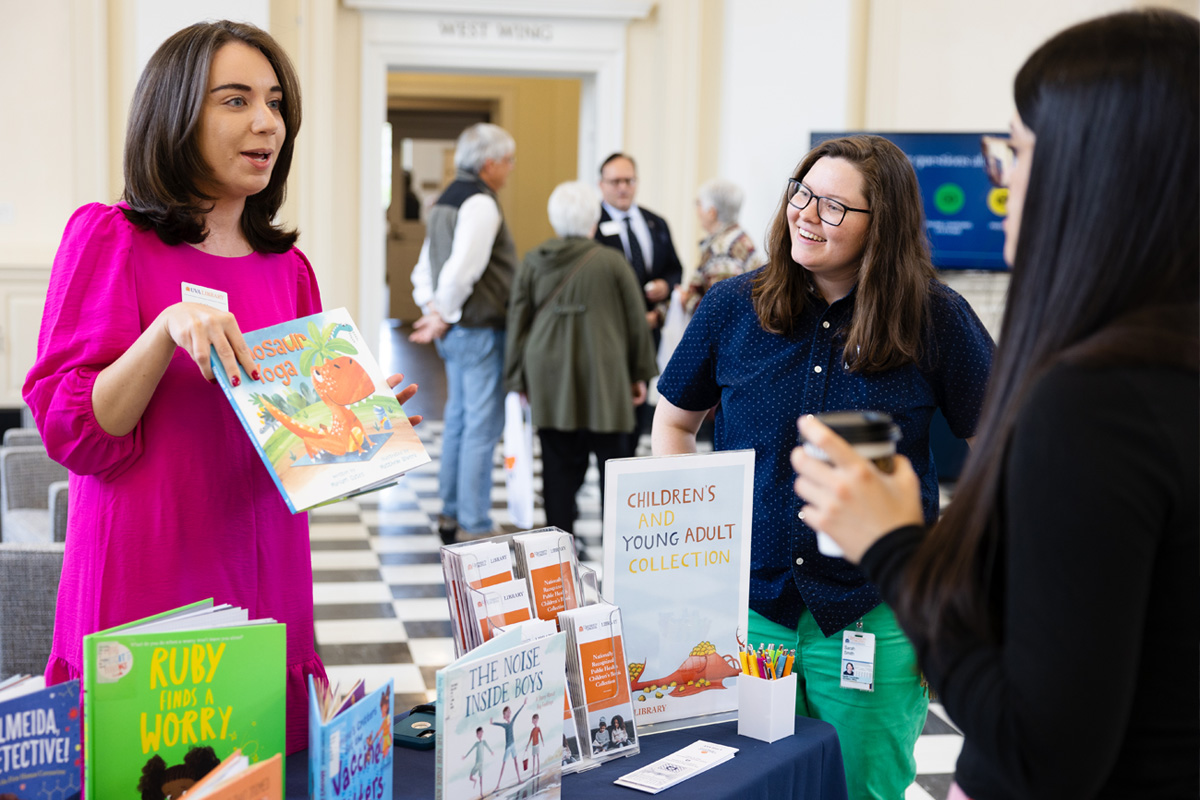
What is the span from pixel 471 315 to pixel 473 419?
0.49 m

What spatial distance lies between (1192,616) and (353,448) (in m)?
1.04

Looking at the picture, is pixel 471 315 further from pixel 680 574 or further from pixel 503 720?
pixel 503 720

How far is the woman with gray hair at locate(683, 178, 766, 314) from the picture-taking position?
5.65m

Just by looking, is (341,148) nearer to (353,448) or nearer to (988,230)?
(988,230)

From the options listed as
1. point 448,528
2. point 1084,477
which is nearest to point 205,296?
point 1084,477

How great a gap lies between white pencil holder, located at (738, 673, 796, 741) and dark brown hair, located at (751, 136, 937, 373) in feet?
1.84

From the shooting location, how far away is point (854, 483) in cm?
99

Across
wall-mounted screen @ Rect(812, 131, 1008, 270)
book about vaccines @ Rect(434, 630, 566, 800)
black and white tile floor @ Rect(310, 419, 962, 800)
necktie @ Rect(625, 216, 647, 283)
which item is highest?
wall-mounted screen @ Rect(812, 131, 1008, 270)

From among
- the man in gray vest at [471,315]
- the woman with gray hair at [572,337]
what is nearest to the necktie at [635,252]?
the man in gray vest at [471,315]

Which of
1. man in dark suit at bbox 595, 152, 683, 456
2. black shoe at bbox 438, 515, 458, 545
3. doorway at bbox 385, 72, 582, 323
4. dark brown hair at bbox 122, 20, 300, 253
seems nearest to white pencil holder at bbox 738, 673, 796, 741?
dark brown hair at bbox 122, 20, 300, 253

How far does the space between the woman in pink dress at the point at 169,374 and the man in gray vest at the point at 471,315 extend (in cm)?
338

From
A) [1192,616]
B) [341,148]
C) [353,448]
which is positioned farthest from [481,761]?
[341,148]

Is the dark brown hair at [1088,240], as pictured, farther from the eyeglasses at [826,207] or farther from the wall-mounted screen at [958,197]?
the wall-mounted screen at [958,197]

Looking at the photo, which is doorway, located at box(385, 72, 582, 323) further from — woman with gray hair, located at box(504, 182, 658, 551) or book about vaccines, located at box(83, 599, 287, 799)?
book about vaccines, located at box(83, 599, 287, 799)
